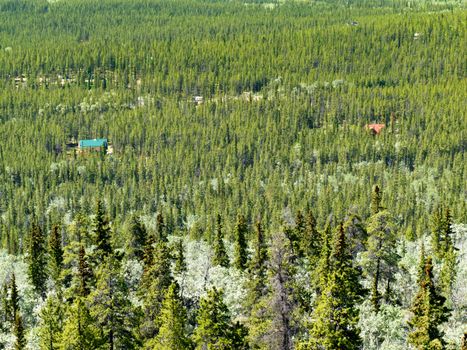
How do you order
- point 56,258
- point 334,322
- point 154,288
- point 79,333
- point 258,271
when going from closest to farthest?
point 334,322
point 79,333
point 154,288
point 258,271
point 56,258

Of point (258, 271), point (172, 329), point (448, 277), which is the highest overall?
point (172, 329)

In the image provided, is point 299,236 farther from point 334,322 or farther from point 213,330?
point 334,322

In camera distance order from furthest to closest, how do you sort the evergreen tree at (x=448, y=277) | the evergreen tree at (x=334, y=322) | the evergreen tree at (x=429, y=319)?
1. the evergreen tree at (x=448, y=277)
2. the evergreen tree at (x=429, y=319)
3. the evergreen tree at (x=334, y=322)

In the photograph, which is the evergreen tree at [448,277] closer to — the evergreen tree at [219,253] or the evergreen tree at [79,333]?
the evergreen tree at [219,253]

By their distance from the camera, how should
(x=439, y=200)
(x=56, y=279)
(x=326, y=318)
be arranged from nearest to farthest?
(x=326, y=318) → (x=56, y=279) → (x=439, y=200)

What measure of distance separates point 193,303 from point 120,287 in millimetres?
25553

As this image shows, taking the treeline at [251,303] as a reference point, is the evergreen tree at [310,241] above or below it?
below

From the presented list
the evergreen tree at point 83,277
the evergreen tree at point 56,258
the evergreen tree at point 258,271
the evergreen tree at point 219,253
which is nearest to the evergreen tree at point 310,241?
the evergreen tree at point 219,253

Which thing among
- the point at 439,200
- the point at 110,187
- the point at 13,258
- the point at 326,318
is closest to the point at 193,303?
the point at 326,318

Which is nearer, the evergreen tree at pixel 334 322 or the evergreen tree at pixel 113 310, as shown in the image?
the evergreen tree at pixel 334 322

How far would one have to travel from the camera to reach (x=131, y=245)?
104 metres

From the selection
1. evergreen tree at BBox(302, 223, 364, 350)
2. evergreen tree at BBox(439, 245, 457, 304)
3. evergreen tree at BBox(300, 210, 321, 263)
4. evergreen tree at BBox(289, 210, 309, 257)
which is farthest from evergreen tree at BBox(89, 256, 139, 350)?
evergreen tree at BBox(300, 210, 321, 263)

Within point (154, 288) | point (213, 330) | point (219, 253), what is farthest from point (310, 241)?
point (213, 330)

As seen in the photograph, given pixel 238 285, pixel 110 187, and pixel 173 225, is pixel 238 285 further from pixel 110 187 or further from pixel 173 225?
pixel 110 187
